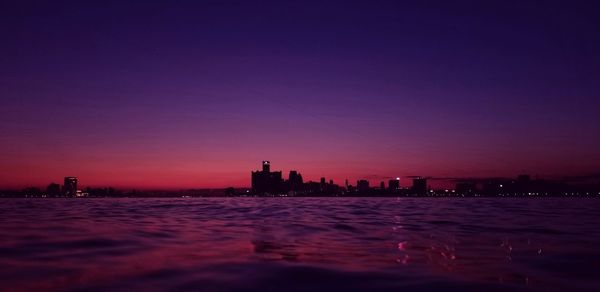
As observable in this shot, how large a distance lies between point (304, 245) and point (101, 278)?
7.60 meters

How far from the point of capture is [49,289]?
851 cm

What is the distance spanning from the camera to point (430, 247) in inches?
594

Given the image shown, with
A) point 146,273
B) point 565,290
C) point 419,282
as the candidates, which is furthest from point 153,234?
point 565,290

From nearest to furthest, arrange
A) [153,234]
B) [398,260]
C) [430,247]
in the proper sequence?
1. [398,260]
2. [430,247]
3. [153,234]

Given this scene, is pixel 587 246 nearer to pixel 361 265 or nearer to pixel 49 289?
pixel 361 265

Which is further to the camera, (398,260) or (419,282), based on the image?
(398,260)

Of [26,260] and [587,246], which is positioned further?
[587,246]

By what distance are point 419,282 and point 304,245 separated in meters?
6.78

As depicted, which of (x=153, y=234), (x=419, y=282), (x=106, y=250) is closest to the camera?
(x=419, y=282)

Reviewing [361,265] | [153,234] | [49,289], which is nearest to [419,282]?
[361,265]

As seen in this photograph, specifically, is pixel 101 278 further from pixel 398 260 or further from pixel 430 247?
pixel 430 247

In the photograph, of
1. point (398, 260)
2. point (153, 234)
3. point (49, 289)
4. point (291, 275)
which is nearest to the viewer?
point (49, 289)

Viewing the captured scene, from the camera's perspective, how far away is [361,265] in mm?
11477

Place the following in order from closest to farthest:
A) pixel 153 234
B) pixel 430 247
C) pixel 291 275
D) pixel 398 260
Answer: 1. pixel 291 275
2. pixel 398 260
3. pixel 430 247
4. pixel 153 234
